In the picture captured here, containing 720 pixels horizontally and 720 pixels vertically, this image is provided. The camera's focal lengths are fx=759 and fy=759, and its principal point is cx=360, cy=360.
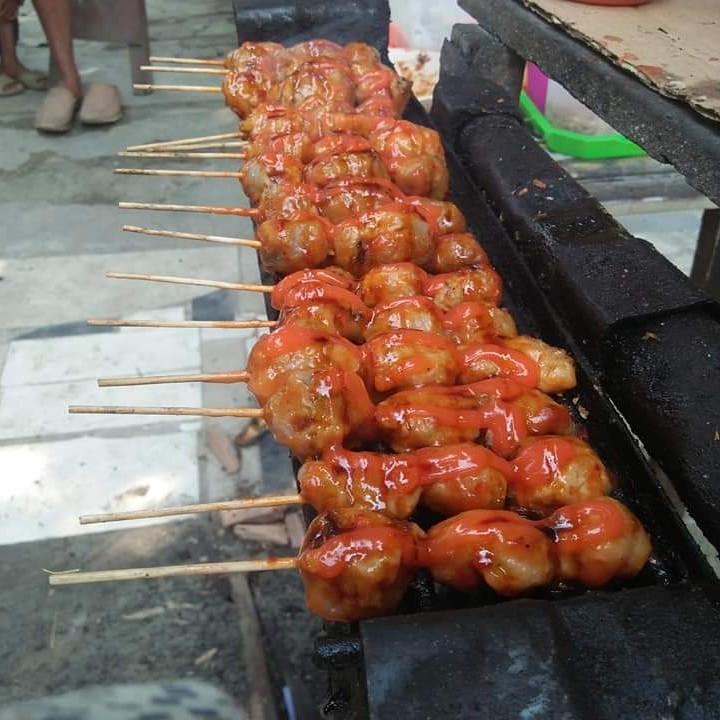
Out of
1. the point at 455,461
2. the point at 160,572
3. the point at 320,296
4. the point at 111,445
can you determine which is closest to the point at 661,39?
the point at 320,296

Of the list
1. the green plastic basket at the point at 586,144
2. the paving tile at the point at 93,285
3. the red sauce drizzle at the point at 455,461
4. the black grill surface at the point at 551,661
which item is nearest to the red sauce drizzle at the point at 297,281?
the red sauce drizzle at the point at 455,461

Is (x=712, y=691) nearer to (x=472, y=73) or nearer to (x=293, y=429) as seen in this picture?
(x=293, y=429)

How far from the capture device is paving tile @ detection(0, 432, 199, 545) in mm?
4059

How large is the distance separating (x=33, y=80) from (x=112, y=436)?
6921 millimetres

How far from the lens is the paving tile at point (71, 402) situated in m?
4.62

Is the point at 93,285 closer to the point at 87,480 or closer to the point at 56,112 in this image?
the point at 87,480

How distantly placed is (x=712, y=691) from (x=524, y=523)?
1.90ft

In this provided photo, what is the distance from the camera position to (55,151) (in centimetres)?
812

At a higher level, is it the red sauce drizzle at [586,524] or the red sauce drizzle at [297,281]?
the red sauce drizzle at [297,281]

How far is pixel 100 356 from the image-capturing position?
5148 millimetres

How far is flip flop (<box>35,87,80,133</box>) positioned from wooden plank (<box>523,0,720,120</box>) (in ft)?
20.9

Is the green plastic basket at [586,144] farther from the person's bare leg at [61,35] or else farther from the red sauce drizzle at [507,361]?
the person's bare leg at [61,35]

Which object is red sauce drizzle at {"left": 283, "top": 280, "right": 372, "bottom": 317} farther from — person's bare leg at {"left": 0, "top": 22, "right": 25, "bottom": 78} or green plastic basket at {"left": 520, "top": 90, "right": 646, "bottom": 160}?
person's bare leg at {"left": 0, "top": 22, "right": 25, "bottom": 78}

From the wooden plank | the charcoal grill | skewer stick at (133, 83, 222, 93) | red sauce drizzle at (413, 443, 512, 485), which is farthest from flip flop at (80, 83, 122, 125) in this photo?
red sauce drizzle at (413, 443, 512, 485)
